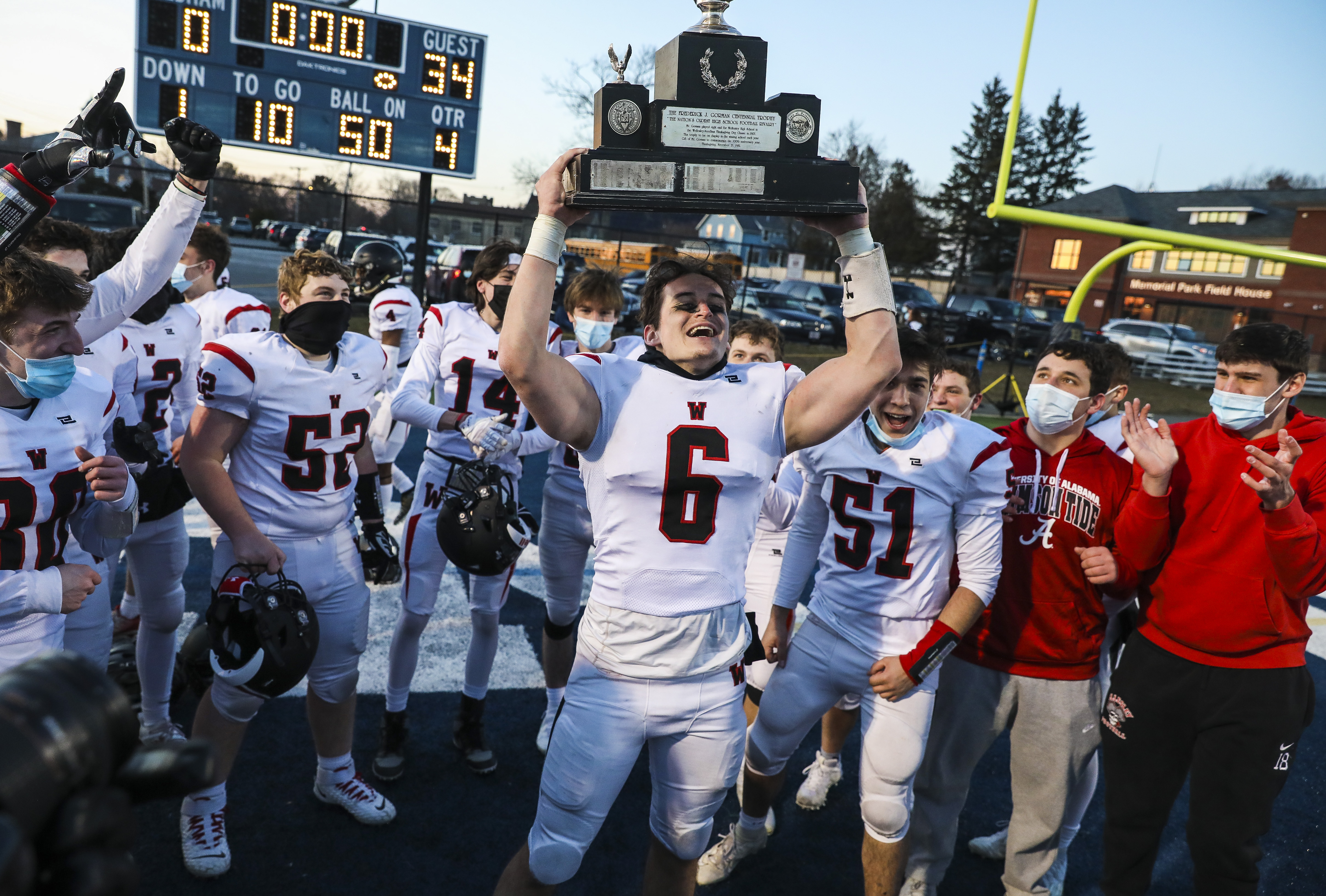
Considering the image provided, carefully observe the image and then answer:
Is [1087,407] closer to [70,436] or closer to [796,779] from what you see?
[796,779]

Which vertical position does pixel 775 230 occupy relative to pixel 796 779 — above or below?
above

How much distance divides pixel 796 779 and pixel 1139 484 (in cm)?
222

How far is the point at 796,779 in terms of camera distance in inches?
165

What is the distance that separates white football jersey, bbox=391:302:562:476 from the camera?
4.14m

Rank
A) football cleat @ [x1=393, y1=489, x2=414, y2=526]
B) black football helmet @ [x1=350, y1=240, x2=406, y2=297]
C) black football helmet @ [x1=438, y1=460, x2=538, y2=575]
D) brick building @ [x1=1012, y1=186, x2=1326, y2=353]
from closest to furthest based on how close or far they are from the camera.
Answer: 1. black football helmet @ [x1=438, y1=460, x2=538, y2=575]
2. football cleat @ [x1=393, y1=489, x2=414, y2=526]
3. black football helmet @ [x1=350, y1=240, x2=406, y2=297]
4. brick building @ [x1=1012, y1=186, x2=1326, y2=353]

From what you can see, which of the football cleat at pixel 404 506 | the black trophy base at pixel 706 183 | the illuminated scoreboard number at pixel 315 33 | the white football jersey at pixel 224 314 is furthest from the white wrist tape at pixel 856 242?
the illuminated scoreboard number at pixel 315 33

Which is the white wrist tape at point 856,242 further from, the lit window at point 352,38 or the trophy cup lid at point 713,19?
the lit window at point 352,38

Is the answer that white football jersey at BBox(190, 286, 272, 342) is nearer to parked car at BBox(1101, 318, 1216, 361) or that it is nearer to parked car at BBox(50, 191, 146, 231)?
parked car at BBox(50, 191, 146, 231)

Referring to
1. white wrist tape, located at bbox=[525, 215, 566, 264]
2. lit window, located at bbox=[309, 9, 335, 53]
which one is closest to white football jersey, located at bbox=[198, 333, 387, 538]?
white wrist tape, located at bbox=[525, 215, 566, 264]

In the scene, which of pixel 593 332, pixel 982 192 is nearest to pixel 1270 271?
pixel 982 192

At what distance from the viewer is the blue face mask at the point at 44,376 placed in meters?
2.45

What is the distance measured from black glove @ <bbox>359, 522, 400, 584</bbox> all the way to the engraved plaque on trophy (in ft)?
7.42

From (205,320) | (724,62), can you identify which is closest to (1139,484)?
(724,62)

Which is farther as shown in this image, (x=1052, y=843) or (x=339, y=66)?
(x=339, y=66)
